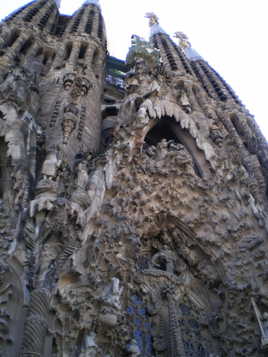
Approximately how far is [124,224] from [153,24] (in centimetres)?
2597

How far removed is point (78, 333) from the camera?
5488 mm

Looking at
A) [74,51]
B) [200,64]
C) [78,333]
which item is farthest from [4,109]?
[200,64]

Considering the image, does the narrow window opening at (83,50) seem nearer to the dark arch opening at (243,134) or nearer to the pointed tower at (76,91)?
the pointed tower at (76,91)

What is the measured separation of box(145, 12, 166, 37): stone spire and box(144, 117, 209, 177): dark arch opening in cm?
1754

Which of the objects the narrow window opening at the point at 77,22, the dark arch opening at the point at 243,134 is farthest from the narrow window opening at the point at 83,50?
the dark arch opening at the point at 243,134

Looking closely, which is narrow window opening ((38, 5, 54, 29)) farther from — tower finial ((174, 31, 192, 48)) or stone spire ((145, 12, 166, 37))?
tower finial ((174, 31, 192, 48))

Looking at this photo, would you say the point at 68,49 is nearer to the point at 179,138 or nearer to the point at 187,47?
the point at 179,138

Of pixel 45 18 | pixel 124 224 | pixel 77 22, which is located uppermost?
pixel 77 22

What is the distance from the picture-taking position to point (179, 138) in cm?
1208

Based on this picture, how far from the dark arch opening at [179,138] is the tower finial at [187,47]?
14.5 m

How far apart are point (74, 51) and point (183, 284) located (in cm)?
1022

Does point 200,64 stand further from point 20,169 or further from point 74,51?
point 20,169

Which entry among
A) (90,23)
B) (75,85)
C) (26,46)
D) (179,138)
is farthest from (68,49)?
(179,138)

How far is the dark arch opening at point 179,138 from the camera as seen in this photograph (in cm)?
1107
